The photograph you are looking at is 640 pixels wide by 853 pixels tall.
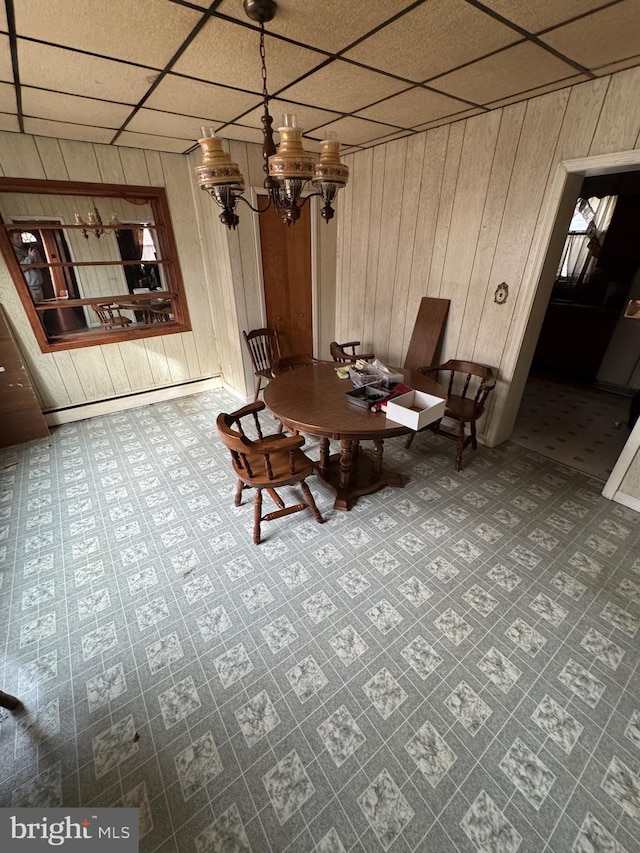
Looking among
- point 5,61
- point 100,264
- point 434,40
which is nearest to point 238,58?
point 434,40

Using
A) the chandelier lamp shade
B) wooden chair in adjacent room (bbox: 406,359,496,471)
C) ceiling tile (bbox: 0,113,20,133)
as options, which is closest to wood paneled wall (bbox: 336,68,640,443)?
wooden chair in adjacent room (bbox: 406,359,496,471)

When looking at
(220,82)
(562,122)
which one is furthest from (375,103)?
(562,122)

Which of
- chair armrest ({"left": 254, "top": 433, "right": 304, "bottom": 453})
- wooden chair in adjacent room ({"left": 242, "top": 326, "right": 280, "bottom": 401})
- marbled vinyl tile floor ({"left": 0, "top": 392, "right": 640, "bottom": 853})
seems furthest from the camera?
wooden chair in adjacent room ({"left": 242, "top": 326, "right": 280, "bottom": 401})

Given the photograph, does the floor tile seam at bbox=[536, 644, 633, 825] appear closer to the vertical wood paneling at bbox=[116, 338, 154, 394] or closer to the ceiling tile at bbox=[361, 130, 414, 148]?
the ceiling tile at bbox=[361, 130, 414, 148]

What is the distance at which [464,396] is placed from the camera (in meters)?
3.15

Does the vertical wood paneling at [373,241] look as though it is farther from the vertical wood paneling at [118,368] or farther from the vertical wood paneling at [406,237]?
the vertical wood paneling at [118,368]

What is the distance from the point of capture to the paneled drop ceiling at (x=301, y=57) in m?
1.41

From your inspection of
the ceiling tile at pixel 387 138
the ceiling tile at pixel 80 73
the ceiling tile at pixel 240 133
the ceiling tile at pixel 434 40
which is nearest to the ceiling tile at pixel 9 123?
the ceiling tile at pixel 80 73

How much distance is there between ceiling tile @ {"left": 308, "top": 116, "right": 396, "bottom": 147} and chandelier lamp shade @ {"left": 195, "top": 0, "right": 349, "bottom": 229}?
1.30 metres

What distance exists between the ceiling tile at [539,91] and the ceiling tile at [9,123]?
3.41 meters

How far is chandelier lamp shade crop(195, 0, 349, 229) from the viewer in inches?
58.9

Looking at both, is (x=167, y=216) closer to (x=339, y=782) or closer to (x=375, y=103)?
(x=375, y=103)

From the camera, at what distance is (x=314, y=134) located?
298cm

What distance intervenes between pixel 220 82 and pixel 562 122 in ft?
7.05
